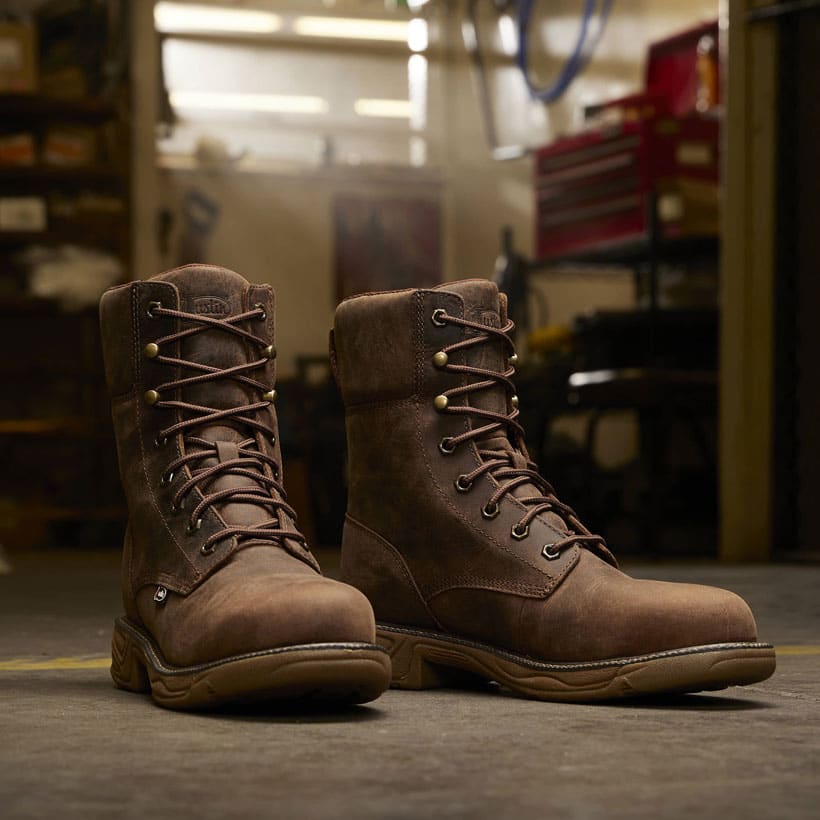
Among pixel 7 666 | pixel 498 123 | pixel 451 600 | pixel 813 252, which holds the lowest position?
pixel 7 666

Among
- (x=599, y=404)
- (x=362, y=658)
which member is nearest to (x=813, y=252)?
(x=599, y=404)

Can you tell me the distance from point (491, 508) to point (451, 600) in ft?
0.31

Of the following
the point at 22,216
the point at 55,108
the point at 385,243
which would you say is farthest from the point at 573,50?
the point at 22,216

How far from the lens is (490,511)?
1.29 metres

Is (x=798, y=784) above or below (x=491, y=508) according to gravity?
below

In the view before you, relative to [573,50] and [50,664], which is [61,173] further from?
[50,664]

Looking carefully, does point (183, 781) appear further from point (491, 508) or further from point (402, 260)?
point (402, 260)

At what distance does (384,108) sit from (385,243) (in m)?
0.79

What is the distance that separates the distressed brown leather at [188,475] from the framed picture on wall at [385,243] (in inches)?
251

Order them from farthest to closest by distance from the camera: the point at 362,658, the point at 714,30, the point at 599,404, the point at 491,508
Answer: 1. the point at 714,30
2. the point at 599,404
3. the point at 491,508
4. the point at 362,658

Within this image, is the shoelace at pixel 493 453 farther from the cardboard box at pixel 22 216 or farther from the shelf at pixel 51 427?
the cardboard box at pixel 22 216

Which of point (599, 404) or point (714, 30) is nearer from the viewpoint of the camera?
point (599, 404)

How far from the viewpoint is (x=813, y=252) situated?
3719mm

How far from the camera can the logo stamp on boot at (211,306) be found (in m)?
1.29
